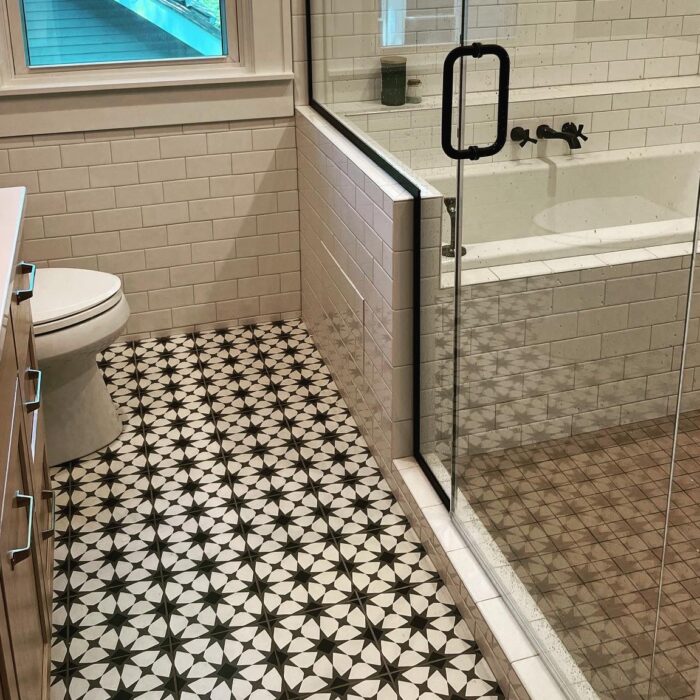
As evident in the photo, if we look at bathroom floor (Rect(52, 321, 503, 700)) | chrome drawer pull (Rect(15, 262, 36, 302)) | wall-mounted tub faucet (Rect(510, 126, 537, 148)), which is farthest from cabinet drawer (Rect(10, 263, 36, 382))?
wall-mounted tub faucet (Rect(510, 126, 537, 148))

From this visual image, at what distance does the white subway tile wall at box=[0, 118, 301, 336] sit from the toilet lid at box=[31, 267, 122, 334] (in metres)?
0.50

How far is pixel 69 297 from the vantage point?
2830 mm

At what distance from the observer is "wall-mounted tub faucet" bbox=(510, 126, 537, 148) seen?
1.83m

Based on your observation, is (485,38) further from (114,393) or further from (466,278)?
(114,393)

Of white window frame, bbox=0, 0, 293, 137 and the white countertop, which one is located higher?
white window frame, bbox=0, 0, 293, 137

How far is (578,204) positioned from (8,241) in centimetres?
116

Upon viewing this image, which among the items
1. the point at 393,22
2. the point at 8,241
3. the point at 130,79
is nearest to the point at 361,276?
the point at 393,22

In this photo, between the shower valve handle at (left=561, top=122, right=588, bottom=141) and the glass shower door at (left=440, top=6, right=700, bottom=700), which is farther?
the shower valve handle at (left=561, top=122, right=588, bottom=141)

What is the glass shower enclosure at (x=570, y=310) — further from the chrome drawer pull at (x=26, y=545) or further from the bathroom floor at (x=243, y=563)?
the chrome drawer pull at (x=26, y=545)

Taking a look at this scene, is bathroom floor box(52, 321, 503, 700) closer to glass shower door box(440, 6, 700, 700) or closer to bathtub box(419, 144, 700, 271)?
glass shower door box(440, 6, 700, 700)

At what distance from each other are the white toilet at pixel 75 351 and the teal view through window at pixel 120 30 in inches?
33.7

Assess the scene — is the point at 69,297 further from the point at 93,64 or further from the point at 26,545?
the point at 26,545

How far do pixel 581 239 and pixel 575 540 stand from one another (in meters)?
0.56

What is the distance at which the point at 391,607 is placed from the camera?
230 centimetres
